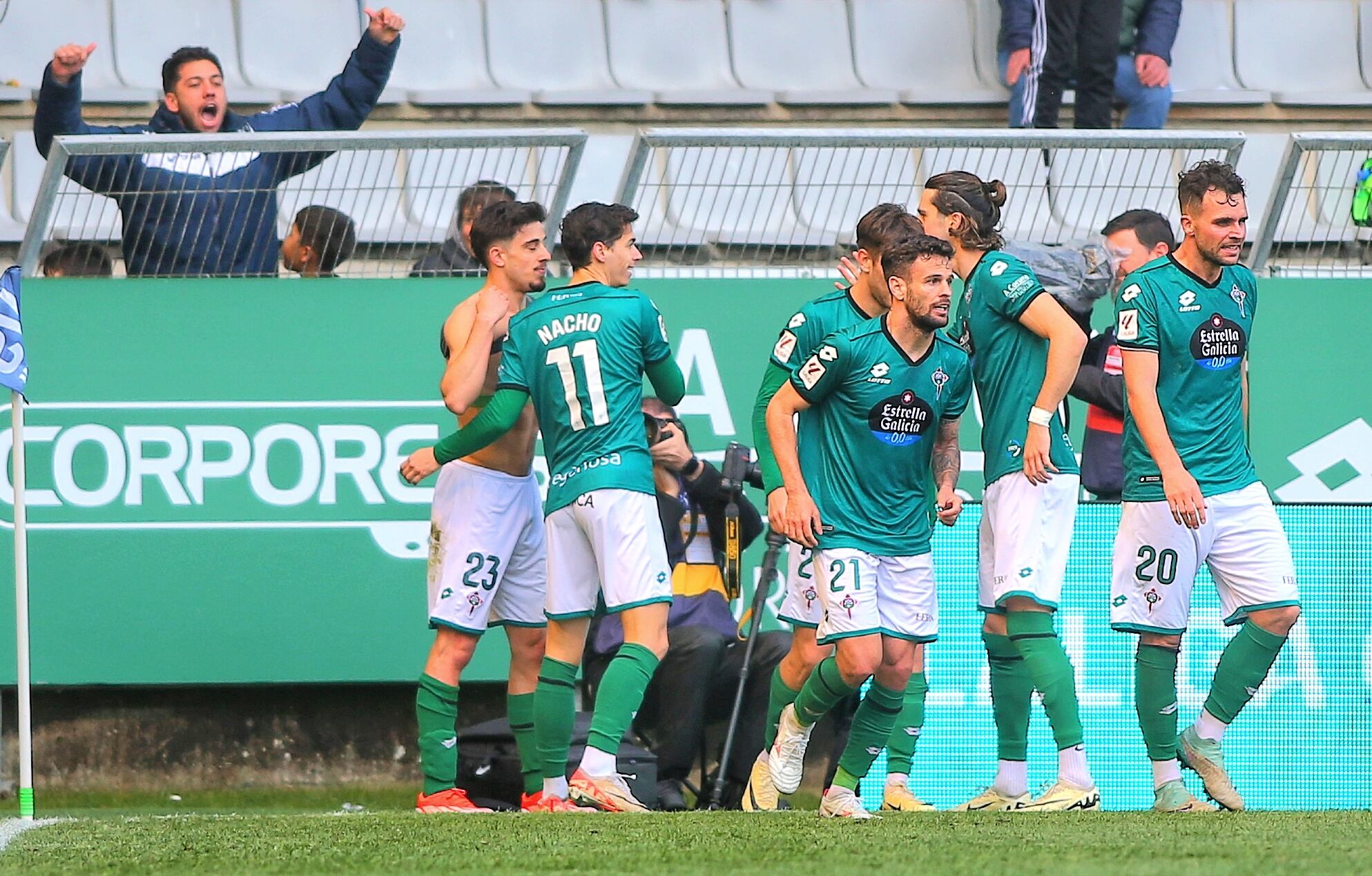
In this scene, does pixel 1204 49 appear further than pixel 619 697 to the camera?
Yes

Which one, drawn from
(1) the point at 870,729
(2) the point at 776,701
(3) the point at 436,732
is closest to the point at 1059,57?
(2) the point at 776,701

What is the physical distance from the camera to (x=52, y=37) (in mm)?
11648

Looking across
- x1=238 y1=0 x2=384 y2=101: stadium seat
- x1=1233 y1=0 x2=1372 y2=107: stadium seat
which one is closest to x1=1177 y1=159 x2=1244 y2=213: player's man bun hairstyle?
x1=1233 y1=0 x2=1372 y2=107: stadium seat

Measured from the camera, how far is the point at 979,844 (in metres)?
5.30

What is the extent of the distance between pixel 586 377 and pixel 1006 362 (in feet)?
4.56

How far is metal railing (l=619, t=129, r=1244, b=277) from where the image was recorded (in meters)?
8.69

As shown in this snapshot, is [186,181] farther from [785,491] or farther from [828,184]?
[785,491]

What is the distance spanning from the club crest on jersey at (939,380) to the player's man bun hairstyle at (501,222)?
5.11 ft

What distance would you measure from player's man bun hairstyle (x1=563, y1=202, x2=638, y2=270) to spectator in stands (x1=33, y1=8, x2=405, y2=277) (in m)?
2.13

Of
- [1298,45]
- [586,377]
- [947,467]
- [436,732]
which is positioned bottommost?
[436,732]

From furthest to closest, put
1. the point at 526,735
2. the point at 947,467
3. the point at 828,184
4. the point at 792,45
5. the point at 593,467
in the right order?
the point at 792,45, the point at 828,184, the point at 526,735, the point at 593,467, the point at 947,467

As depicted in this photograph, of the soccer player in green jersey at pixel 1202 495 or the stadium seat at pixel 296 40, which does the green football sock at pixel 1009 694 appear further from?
the stadium seat at pixel 296 40

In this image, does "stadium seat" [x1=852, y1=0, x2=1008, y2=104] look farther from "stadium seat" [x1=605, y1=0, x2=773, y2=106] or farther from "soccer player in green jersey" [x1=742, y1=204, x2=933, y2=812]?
"soccer player in green jersey" [x1=742, y1=204, x2=933, y2=812]

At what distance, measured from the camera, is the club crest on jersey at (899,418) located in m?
6.18
